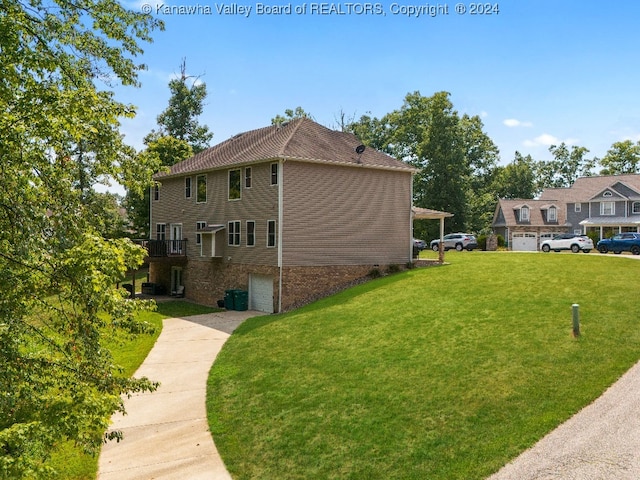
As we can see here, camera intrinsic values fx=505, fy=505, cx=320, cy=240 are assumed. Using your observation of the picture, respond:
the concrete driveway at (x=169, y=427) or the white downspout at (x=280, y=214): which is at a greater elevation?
the white downspout at (x=280, y=214)

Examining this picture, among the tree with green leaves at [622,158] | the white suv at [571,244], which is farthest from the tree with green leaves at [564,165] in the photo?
the white suv at [571,244]

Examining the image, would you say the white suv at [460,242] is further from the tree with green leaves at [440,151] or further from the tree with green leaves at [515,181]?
the tree with green leaves at [515,181]

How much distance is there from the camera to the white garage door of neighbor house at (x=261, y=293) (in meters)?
27.0

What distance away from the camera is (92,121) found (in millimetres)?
7332

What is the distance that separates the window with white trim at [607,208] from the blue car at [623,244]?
16498 mm

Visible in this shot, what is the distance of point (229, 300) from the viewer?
28.4 metres

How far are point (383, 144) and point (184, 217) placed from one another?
38700 millimetres

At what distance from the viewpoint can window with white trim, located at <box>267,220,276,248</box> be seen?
26266 millimetres

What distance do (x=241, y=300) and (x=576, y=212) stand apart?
42087mm

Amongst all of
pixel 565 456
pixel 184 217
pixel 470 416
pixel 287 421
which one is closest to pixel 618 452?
pixel 565 456

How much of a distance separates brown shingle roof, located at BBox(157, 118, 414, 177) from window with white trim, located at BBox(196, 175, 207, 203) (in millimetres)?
659

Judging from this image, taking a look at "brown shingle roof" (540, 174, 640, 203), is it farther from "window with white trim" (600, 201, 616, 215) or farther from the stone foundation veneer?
the stone foundation veneer

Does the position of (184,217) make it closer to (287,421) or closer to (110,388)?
(287,421)

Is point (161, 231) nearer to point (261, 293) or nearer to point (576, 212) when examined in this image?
point (261, 293)
